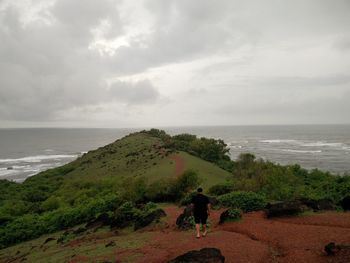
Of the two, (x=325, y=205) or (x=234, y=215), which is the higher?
(x=325, y=205)

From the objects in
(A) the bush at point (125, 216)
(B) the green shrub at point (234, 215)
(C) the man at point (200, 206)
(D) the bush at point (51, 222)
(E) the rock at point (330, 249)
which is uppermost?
(C) the man at point (200, 206)

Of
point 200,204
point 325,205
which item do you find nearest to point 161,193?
point 325,205

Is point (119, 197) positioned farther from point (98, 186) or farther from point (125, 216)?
point (98, 186)

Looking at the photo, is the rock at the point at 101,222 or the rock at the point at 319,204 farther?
the rock at the point at 101,222

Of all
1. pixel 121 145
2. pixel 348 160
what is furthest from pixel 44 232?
pixel 348 160

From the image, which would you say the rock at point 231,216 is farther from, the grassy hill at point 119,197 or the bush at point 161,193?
the bush at point 161,193

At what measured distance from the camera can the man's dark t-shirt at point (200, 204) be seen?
1523 centimetres

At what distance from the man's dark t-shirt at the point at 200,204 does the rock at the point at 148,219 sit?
7674 millimetres

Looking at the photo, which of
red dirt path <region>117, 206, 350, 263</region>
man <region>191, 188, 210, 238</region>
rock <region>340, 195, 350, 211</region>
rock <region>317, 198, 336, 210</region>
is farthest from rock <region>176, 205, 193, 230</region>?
rock <region>340, 195, 350, 211</region>

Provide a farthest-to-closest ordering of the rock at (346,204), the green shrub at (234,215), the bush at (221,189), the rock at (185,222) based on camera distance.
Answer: the bush at (221,189)
the rock at (346,204)
the green shrub at (234,215)
the rock at (185,222)

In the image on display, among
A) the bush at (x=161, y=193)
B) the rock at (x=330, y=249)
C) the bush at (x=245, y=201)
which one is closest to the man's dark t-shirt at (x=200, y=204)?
the rock at (x=330, y=249)

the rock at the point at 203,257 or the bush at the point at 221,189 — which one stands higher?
the rock at the point at 203,257

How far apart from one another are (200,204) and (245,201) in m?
8.55

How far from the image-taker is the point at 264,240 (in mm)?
15773
